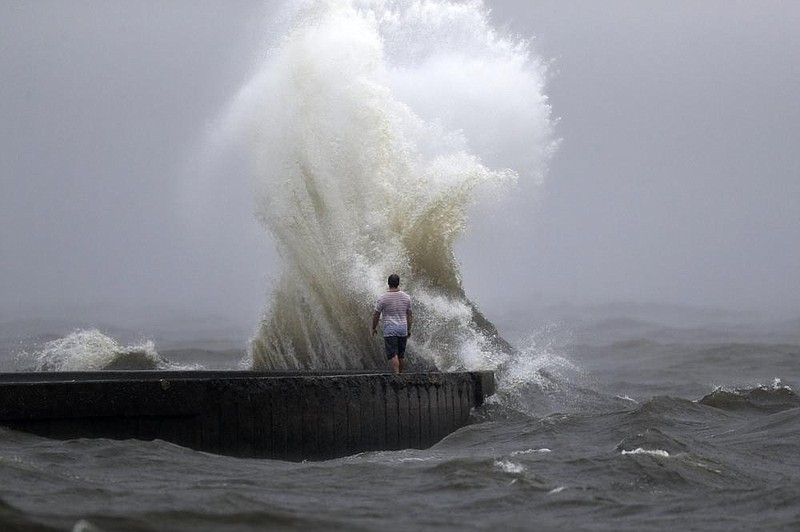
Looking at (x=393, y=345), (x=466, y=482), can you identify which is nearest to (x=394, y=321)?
(x=393, y=345)

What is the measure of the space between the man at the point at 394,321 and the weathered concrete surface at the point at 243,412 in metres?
1.20

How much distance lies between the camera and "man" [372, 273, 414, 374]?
13914 millimetres

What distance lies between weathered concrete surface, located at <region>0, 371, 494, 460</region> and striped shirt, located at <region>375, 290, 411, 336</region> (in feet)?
4.06

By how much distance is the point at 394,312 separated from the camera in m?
14.0

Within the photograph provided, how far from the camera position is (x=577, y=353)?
36.2 meters

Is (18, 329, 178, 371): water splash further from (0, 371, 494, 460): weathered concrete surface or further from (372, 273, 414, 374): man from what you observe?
(0, 371, 494, 460): weathered concrete surface

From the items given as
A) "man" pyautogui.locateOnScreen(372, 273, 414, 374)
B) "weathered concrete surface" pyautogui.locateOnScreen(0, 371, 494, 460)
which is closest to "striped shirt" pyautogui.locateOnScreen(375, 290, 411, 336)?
"man" pyautogui.locateOnScreen(372, 273, 414, 374)

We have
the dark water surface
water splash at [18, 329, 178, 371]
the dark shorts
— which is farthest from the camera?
water splash at [18, 329, 178, 371]

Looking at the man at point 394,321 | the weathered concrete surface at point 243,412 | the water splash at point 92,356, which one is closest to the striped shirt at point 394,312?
the man at point 394,321

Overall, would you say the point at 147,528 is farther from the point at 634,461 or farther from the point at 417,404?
the point at 417,404

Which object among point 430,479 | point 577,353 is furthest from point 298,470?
point 577,353

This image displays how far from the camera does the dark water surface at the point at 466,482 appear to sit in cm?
793

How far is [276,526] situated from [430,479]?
7.30 feet

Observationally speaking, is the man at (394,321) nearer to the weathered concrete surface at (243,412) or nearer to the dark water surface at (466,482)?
the dark water surface at (466,482)
